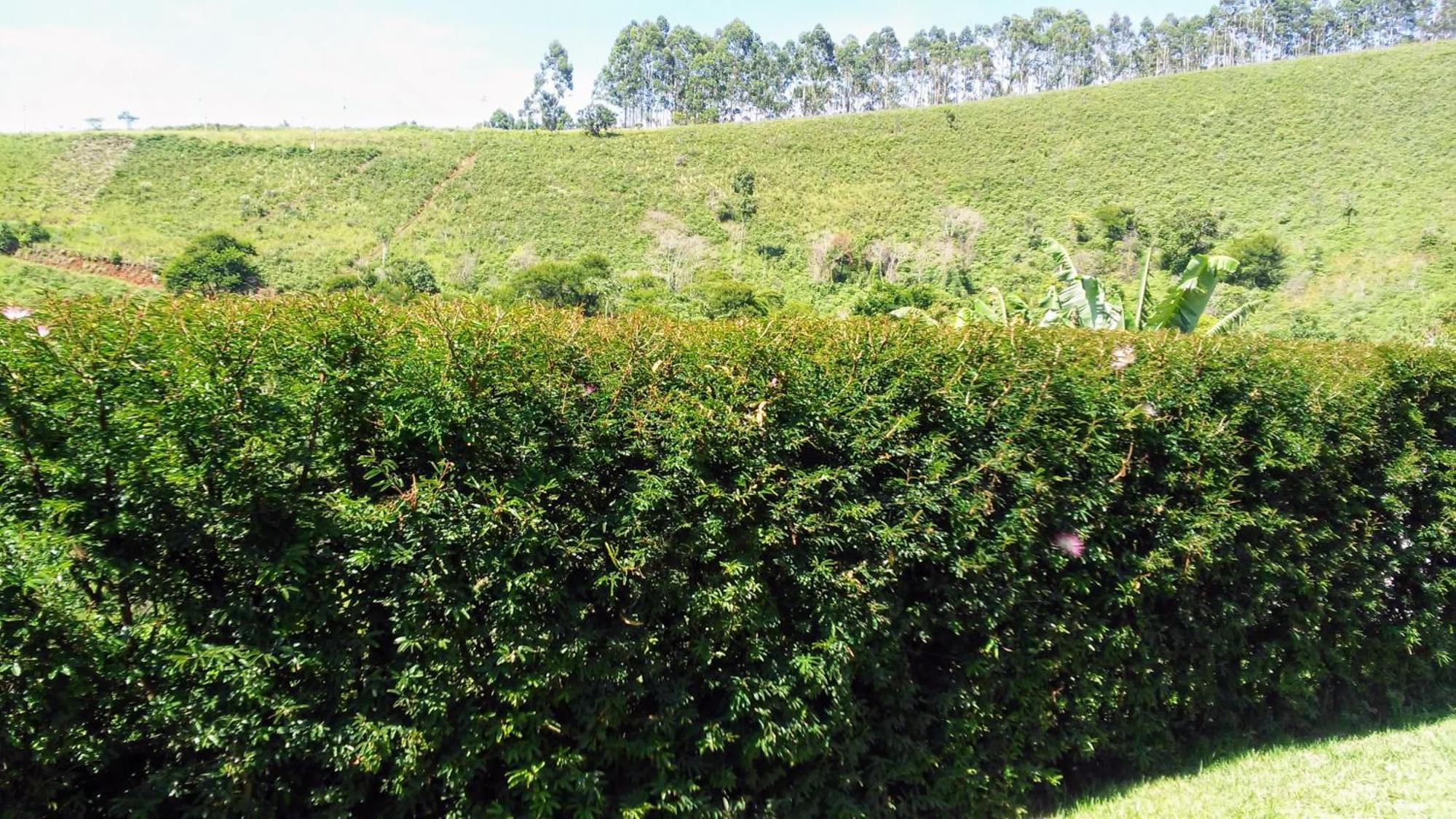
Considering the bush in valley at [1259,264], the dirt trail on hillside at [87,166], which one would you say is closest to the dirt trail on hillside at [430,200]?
the dirt trail on hillside at [87,166]

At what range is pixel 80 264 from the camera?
3716 cm

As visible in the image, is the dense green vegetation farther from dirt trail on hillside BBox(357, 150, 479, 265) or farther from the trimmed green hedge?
the trimmed green hedge

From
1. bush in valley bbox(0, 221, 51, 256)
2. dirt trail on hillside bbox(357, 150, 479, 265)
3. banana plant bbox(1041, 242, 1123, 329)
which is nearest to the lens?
banana plant bbox(1041, 242, 1123, 329)

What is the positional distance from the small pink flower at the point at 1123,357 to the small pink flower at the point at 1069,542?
0.93 meters

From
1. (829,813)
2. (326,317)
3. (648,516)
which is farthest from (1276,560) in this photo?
(326,317)

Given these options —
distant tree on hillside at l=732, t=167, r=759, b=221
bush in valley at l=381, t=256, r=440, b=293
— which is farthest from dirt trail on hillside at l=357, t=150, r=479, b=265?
distant tree on hillside at l=732, t=167, r=759, b=221

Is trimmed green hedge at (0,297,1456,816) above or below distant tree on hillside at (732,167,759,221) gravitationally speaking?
below

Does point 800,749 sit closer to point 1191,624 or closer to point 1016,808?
point 1016,808

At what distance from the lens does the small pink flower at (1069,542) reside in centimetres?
374

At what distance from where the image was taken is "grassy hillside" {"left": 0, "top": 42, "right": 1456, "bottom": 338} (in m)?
42.7

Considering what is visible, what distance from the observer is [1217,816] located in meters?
3.78

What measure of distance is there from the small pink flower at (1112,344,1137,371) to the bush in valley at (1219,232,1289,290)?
134 ft

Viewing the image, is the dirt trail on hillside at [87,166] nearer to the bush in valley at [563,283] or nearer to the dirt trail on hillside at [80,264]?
the dirt trail on hillside at [80,264]

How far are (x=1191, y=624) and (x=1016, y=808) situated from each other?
58.4 inches
